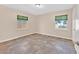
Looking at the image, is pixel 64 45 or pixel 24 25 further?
pixel 64 45

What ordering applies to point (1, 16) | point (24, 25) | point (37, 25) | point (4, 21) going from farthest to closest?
point (1, 16) < point (4, 21) < point (37, 25) < point (24, 25)

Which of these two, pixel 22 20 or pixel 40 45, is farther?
pixel 40 45

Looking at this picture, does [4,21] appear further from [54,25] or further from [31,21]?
[54,25]

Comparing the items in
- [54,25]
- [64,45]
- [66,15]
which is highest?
[66,15]

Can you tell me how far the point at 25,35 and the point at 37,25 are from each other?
26cm

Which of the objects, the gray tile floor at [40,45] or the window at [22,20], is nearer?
the window at [22,20]

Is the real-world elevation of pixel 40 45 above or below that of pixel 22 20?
below

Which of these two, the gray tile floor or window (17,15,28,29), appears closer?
window (17,15,28,29)

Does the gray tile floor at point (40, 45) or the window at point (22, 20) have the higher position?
the window at point (22, 20)

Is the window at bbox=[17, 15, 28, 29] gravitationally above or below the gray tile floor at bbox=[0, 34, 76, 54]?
above

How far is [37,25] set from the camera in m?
1.43

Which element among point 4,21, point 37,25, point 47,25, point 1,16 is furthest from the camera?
point 1,16
